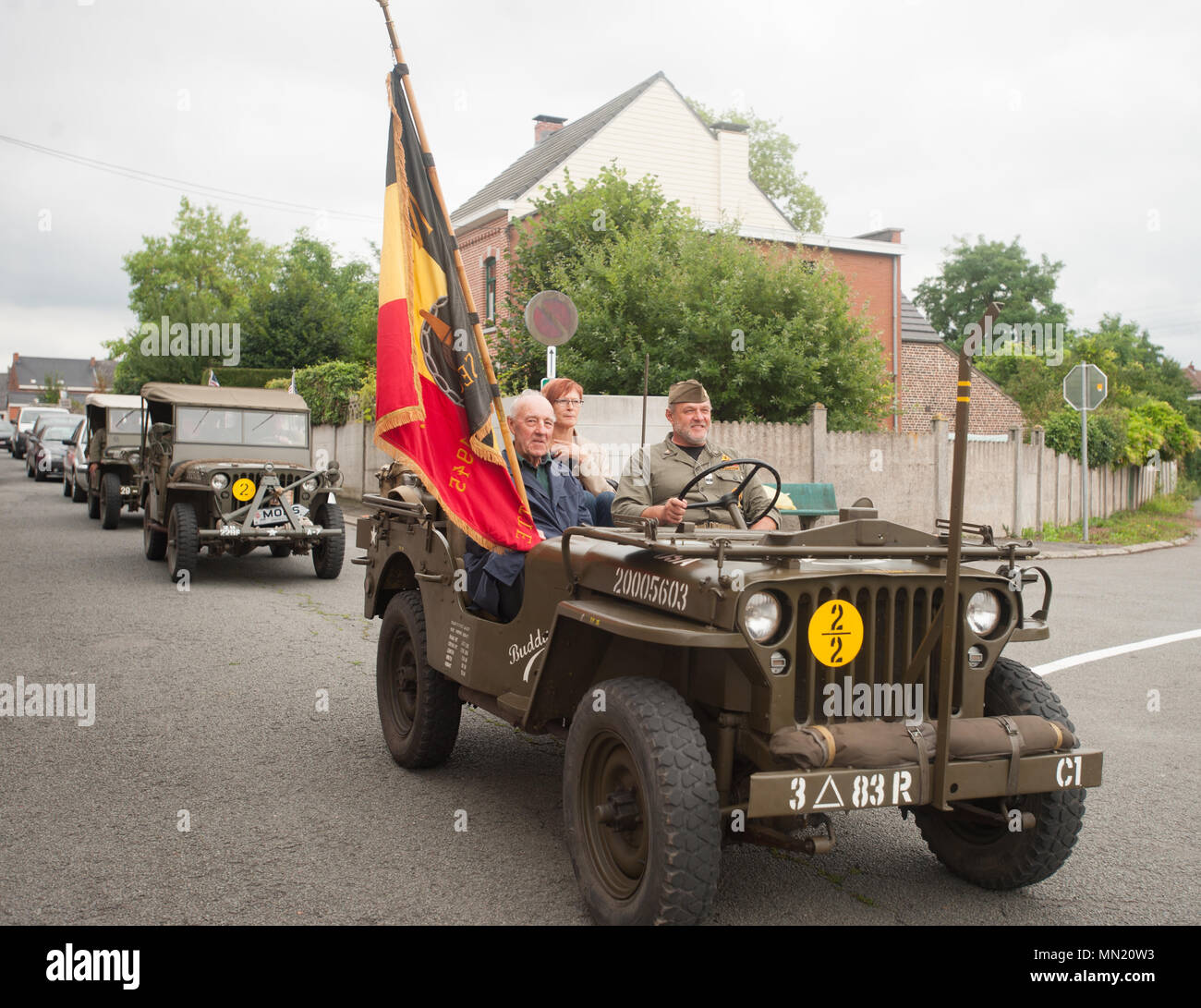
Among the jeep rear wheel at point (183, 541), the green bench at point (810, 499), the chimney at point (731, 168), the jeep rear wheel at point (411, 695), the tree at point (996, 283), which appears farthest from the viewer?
the tree at point (996, 283)

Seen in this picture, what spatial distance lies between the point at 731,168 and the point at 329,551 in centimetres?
2272

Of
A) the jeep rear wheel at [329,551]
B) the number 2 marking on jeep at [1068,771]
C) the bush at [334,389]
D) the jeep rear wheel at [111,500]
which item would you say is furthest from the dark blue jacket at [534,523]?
the bush at [334,389]

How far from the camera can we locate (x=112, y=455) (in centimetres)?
1767

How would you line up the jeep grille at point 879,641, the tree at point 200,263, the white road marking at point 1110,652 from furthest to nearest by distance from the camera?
the tree at point 200,263, the white road marking at point 1110,652, the jeep grille at point 879,641

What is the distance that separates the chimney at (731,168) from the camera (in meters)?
31.3

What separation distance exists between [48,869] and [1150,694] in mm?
6325

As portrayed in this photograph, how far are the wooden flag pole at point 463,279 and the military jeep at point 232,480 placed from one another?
7803 millimetres

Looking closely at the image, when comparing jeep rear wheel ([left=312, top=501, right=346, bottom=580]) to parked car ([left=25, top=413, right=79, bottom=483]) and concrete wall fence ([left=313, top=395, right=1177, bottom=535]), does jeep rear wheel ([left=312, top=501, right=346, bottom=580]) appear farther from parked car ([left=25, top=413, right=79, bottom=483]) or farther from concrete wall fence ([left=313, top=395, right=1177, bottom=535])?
parked car ([left=25, top=413, right=79, bottom=483])

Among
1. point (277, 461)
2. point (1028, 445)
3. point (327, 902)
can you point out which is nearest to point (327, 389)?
point (277, 461)

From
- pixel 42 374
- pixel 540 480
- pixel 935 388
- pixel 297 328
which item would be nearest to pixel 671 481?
pixel 540 480

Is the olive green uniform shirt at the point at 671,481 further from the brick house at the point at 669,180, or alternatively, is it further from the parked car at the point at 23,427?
the parked car at the point at 23,427

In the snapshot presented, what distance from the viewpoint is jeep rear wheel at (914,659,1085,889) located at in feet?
11.7

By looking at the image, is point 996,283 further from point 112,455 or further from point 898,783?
point 898,783

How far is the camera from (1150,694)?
706cm
